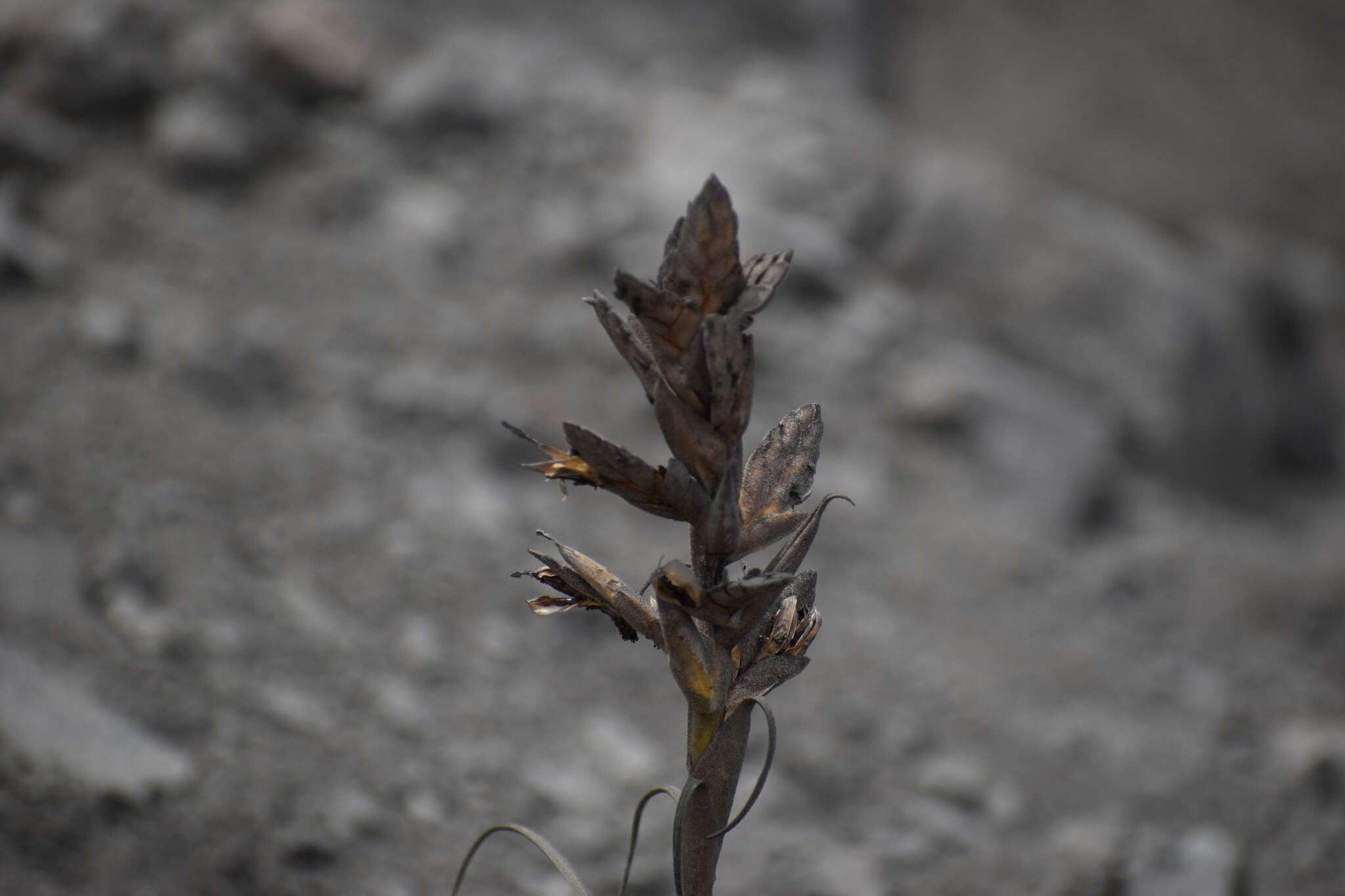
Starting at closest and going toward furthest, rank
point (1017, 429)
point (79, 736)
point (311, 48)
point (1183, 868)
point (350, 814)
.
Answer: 1. point (79, 736)
2. point (350, 814)
3. point (1183, 868)
4. point (1017, 429)
5. point (311, 48)

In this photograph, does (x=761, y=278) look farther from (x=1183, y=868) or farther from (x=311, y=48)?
(x=311, y=48)

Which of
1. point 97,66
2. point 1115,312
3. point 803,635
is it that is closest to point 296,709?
point 803,635

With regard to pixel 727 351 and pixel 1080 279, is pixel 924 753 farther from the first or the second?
pixel 1080 279

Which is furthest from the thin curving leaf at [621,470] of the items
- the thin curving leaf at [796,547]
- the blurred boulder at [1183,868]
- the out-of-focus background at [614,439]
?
the blurred boulder at [1183,868]

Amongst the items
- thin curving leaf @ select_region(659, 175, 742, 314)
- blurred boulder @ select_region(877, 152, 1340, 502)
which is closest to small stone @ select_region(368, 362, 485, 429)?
blurred boulder @ select_region(877, 152, 1340, 502)


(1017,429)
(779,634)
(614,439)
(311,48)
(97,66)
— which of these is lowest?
(779,634)

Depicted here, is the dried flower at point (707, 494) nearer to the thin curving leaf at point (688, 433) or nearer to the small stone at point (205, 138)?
the thin curving leaf at point (688, 433)
